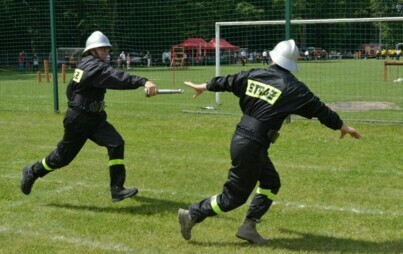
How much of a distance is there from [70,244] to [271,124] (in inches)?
85.7

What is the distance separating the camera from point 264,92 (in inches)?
198

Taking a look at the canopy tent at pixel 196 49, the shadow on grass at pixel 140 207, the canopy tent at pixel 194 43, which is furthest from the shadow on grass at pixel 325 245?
the canopy tent at pixel 194 43

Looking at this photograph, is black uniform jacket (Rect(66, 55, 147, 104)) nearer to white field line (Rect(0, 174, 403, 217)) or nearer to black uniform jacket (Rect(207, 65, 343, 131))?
black uniform jacket (Rect(207, 65, 343, 131))

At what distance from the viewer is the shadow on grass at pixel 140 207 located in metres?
6.55

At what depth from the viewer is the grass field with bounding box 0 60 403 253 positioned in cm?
547

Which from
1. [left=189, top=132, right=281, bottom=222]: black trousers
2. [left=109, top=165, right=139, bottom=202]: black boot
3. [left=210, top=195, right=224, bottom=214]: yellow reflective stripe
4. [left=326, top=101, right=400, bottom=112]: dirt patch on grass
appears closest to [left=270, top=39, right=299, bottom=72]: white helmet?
[left=189, top=132, right=281, bottom=222]: black trousers

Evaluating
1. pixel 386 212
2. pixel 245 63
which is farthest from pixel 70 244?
pixel 245 63

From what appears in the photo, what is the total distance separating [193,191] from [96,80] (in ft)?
6.69

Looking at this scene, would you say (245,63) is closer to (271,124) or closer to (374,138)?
(374,138)

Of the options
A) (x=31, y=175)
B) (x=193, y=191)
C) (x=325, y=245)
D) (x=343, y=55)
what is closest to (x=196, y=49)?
(x=343, y=55)

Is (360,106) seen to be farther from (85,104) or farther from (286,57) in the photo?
(286,57)

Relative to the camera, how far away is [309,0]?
118 feet

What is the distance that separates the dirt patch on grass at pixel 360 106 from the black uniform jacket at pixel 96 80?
10.3 metres

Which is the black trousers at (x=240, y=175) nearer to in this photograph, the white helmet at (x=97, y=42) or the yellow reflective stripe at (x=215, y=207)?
the yellow reflective stripe at (x=215, y=207)
